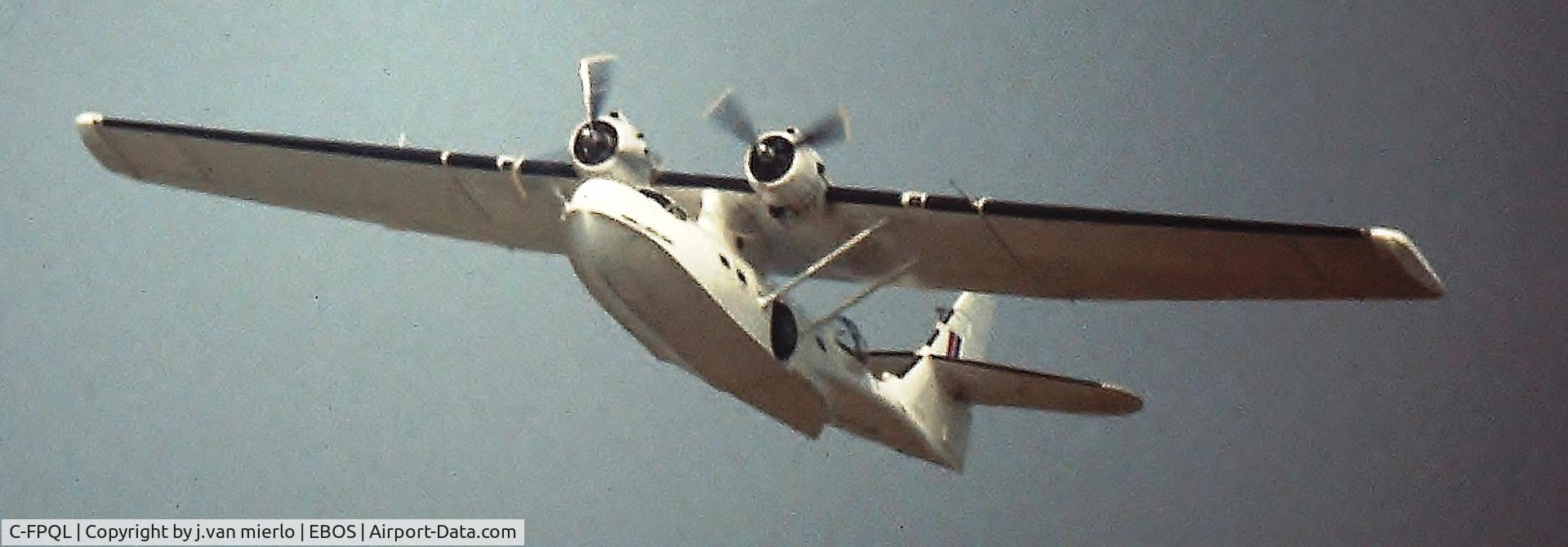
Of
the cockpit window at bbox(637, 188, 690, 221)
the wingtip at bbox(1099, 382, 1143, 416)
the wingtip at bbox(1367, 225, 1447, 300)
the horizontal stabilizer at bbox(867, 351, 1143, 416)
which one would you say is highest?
the cockpit window at bbox(637, 188, 690, 221)

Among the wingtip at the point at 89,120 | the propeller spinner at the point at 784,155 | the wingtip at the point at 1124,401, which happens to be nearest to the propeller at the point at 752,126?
the propeller spinner at the point at 784,155

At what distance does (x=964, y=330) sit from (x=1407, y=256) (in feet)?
19.2

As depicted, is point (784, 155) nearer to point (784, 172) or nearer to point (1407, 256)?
point (784, 172)

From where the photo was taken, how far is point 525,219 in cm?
1175

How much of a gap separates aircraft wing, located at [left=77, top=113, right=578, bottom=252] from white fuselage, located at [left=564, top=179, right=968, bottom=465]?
73.1 inches

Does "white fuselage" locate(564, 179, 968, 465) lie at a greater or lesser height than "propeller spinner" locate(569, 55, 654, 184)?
lesser

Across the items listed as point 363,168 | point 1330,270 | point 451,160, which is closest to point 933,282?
point 1330,270

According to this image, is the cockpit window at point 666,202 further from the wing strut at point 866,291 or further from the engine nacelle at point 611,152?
the wing strut at point 866,291

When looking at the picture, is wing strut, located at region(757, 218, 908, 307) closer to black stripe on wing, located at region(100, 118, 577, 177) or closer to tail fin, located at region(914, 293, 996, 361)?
black stripe on wing, located at region(100, 118, 577, 177)

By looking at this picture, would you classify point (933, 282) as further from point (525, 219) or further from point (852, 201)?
point (525, 219)

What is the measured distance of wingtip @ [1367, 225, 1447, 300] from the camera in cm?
885

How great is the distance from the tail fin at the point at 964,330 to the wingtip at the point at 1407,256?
498 cm

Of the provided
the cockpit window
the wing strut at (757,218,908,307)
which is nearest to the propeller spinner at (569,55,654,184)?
the cockpit window

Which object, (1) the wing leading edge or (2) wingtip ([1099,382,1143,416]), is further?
(2) wingtip ([1099,382,1143,416])
